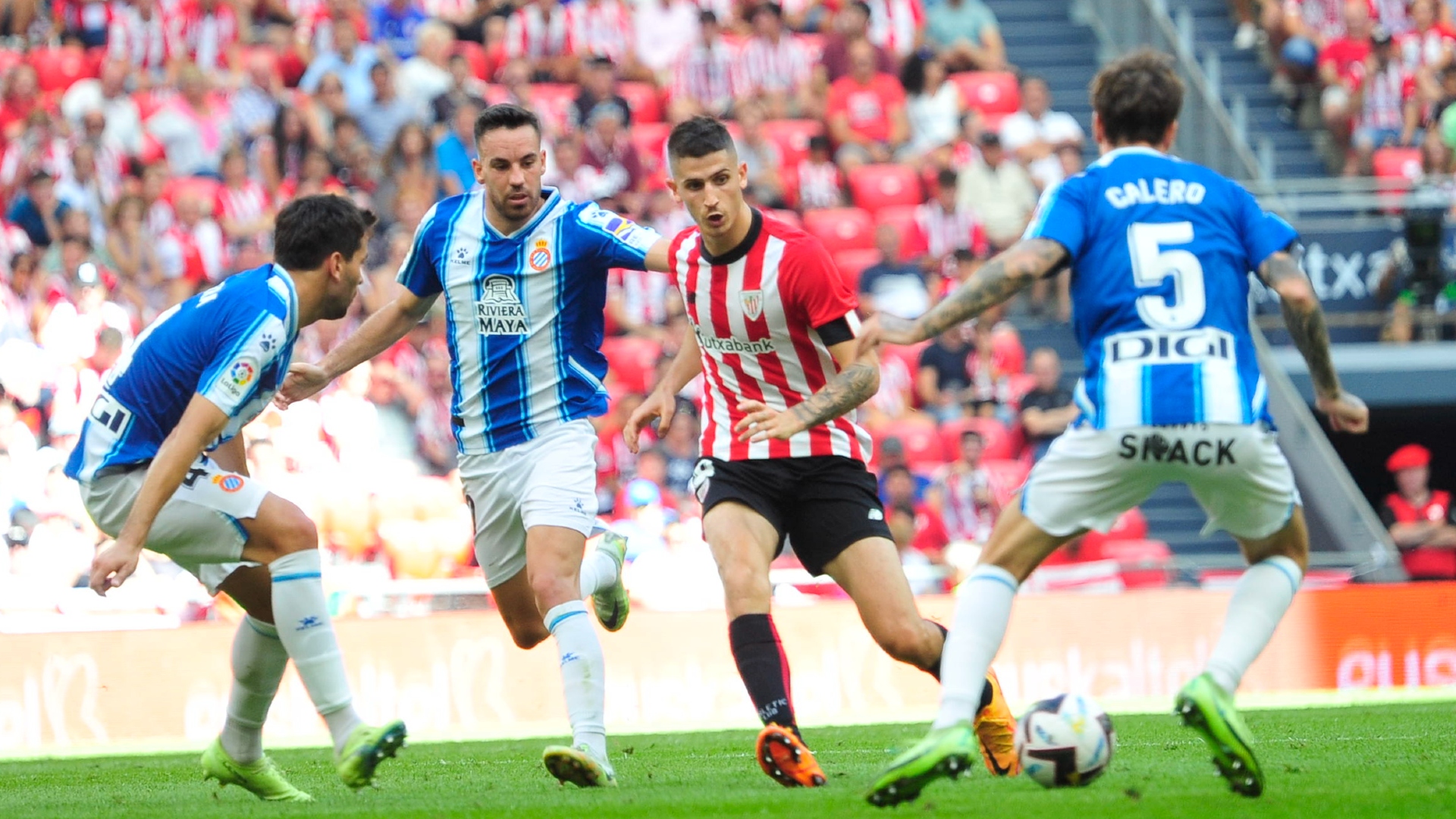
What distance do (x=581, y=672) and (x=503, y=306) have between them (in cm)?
143

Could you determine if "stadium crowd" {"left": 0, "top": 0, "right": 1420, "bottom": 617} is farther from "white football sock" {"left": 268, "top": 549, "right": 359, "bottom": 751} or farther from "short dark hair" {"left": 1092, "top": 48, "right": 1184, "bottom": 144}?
"short dark hair" {"left": 1092, "top": 48, "right": 1184, "bottom": 144}

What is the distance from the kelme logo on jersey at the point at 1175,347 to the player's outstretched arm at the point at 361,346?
302cm

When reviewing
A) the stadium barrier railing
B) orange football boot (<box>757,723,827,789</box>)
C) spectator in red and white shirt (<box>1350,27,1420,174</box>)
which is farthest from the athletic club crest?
spectator in red and white shirt (<box>1350,27,1420,174</box>)

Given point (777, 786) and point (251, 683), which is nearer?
point (777, 786)

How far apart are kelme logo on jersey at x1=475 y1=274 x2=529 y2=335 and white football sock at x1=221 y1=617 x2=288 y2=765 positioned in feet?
4.56

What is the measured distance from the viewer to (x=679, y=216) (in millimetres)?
16359

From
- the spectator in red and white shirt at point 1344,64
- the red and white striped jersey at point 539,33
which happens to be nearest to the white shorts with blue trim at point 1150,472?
the red and white striped jersey at point 539,33

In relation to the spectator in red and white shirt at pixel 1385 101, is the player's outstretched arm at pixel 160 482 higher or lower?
lower

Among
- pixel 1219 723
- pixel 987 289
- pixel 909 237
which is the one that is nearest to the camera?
pixel 1219 723

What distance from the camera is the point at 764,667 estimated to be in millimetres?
6430

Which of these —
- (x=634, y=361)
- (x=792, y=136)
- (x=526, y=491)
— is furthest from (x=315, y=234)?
(x=792, y=136)

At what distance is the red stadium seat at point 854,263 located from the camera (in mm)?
16438

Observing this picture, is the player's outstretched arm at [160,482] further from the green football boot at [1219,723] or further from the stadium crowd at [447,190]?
the stadium crowd at [447,190]

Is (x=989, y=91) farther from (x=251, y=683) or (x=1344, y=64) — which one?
(x=251, y=683)
